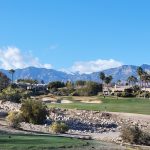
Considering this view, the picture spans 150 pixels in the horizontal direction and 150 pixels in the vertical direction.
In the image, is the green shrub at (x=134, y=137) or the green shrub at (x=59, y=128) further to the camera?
the green shrub at (x=59, y=128)

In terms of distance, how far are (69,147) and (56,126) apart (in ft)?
39.3

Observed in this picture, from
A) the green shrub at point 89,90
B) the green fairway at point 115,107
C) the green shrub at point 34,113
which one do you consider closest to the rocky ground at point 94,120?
the green shrub at point 34,113

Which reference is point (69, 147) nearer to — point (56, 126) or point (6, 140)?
point (6, 140)

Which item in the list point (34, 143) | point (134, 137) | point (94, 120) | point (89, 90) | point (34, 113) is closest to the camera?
point (34, 143)

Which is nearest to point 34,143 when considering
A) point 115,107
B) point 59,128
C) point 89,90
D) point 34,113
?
point 59,128

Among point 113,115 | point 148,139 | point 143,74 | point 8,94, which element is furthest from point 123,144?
point 143,74

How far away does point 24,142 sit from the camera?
29500 mm

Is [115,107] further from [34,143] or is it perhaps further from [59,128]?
[34,143]

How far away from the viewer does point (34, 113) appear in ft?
163

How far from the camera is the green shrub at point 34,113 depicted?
4912cm

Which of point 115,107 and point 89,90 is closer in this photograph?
point 115,107

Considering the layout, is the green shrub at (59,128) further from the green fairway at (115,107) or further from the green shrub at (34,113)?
the green fairway at (115,107)

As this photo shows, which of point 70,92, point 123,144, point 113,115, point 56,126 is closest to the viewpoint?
point 123,144

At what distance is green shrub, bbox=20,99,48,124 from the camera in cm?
4912
